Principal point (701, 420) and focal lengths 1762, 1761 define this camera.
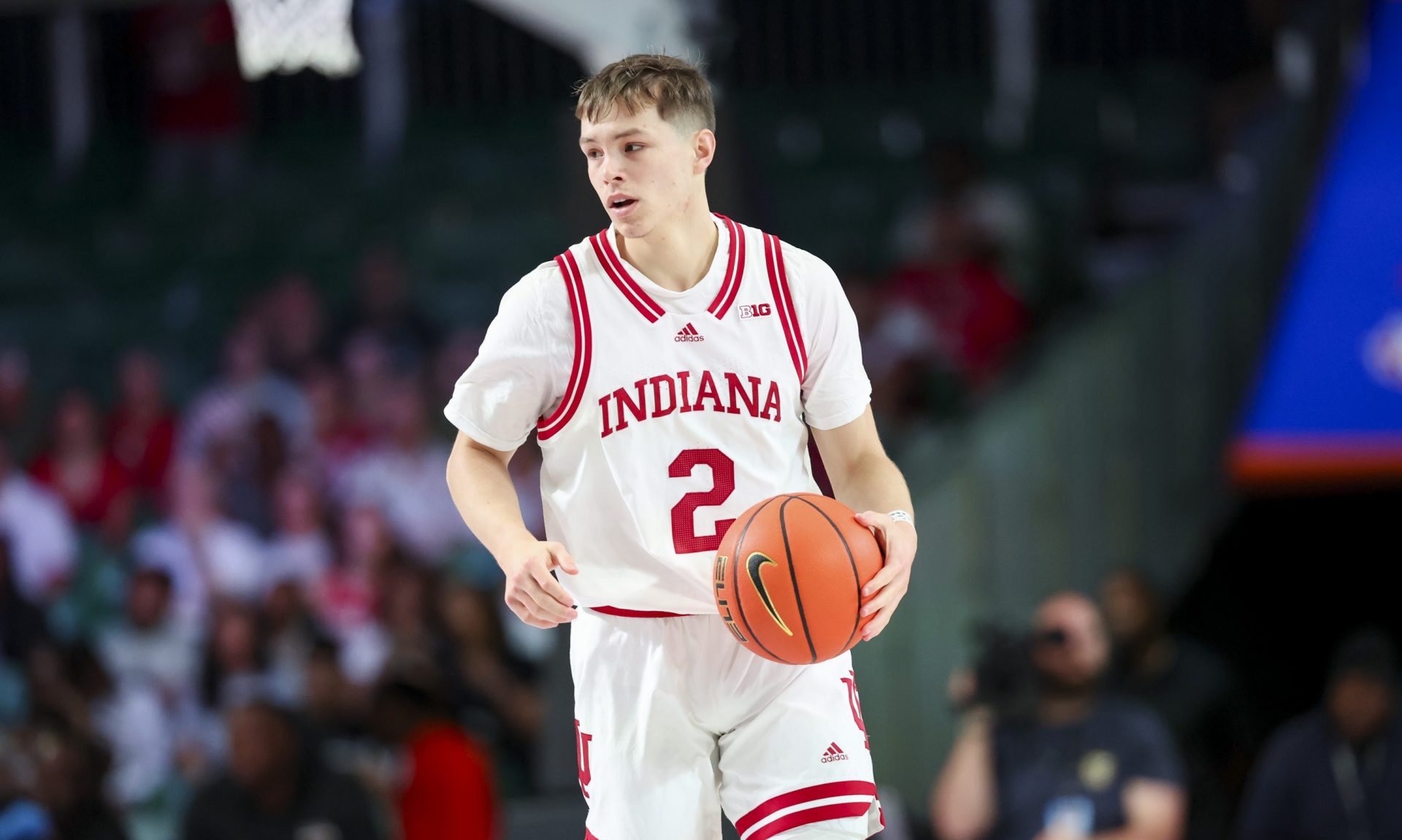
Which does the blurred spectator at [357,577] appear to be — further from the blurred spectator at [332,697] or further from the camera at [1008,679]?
the camera at [1008,679]

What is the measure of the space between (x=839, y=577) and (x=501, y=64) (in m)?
13.6

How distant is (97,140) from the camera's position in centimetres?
1633

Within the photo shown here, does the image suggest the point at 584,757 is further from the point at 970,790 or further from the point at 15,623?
the point at 15,623

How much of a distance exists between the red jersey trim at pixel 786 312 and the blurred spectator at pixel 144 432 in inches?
312

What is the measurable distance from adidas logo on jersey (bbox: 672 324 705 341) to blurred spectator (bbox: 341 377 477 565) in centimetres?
640

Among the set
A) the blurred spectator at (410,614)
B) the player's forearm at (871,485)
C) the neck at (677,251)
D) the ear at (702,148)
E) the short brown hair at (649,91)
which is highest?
the short brown hair at (649,91)

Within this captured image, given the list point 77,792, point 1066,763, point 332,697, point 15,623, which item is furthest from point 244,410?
point 1066,763

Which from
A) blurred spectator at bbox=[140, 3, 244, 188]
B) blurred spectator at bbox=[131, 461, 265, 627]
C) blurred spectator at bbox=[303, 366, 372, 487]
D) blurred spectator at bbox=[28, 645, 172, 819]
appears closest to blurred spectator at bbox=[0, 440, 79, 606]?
blurred spectator at bbox=[131, 461, 265, 627]

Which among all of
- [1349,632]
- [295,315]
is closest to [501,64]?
[295,315]

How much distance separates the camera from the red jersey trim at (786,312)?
158 inches

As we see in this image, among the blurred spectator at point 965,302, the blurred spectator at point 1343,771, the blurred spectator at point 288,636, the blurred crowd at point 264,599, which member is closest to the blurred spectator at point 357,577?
the blurred crowd at point 264,599

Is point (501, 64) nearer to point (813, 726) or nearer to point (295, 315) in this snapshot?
point (295, 315)

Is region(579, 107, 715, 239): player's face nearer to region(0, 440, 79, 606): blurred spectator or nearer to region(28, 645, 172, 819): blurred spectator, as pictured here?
region(28, 645, 172, 819): blurred spectator

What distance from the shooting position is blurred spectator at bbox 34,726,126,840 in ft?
25.9
